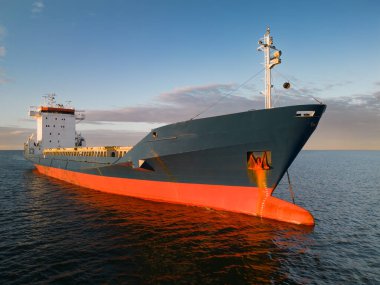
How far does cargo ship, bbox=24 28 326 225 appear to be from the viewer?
13420 mm

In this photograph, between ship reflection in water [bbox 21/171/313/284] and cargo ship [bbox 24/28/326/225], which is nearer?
ship reflection in water [bbox 21/171/313/284]

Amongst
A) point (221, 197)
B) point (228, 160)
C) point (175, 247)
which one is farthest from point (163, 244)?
point (228, 160)

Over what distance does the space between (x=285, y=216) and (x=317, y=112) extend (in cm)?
628

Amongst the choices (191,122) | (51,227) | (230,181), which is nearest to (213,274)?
(230,181)

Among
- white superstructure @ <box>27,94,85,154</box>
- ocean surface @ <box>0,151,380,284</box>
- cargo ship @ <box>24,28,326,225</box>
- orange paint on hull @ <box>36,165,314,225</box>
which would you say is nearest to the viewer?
ocean surface @ <box>0,151,380,284</box>

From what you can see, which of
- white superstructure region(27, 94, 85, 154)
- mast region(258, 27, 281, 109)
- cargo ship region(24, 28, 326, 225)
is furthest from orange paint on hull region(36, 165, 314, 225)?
white superstructure region(27, 94, 85, 154)

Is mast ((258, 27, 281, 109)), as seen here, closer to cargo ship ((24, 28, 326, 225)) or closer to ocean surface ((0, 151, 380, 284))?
cargo ship ((24, 28, 326, 225))

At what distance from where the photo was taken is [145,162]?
1761 centimetres

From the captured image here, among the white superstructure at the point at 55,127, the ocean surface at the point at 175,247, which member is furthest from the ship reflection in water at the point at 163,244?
the white superstructure at the point at 55,127

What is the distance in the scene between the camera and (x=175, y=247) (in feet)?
36.7

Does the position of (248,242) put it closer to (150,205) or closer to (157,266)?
(157,266)

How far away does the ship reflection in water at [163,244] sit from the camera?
9.04 meters

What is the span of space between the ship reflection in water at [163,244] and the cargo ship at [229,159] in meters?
0.85

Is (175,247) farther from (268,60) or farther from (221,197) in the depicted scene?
(268,60)
